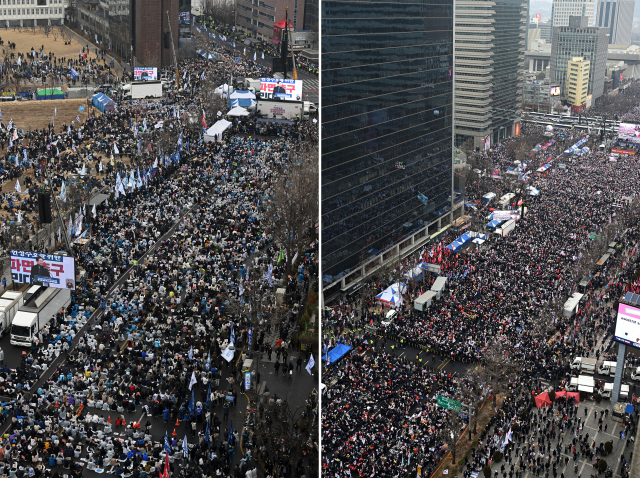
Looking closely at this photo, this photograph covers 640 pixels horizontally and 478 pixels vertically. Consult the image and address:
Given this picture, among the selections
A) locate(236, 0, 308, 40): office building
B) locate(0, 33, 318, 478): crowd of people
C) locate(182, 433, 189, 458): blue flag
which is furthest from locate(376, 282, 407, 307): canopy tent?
locate(236, 0, 308, 40): office building

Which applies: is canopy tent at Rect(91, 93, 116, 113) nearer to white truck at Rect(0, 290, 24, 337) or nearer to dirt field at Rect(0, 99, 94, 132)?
dirt field at Rect(0, 99, 94, 132)

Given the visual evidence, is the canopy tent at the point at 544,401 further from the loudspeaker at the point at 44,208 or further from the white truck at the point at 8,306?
the loudspeaker at the point at 44,208

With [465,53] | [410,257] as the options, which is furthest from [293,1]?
[410,257]

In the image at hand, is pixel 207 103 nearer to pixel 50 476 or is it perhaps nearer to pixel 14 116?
pixel 14 116

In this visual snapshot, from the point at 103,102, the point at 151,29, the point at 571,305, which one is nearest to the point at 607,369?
the point at 571,305

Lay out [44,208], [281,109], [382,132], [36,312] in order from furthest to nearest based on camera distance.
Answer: [281,109] < [382,132] < [44,208] < [36,312]

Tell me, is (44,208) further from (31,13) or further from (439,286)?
(31,13)

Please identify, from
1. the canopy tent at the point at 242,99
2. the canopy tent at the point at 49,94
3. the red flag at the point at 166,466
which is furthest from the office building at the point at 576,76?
the red flag at the point at 166,466
